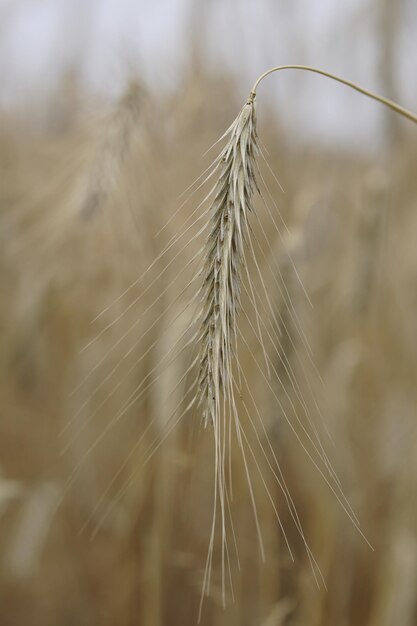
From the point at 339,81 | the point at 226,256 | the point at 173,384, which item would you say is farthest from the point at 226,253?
the point at 173,384

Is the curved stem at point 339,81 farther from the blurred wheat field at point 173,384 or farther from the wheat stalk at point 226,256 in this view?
the blurred wheat field at point 173,384

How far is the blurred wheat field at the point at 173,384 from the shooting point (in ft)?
3.83

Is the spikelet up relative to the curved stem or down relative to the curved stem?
down

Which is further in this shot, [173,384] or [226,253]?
[173,384]

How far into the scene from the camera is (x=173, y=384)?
1112 millimetres

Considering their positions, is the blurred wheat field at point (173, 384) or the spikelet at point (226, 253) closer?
the spikelet at point (226, 253)

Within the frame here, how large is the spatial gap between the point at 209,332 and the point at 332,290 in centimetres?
110

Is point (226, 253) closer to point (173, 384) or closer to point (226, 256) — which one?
point (226, 256)

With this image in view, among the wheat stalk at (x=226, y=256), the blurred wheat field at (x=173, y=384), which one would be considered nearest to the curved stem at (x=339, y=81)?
the wheat stalk at (x=226, y=256)

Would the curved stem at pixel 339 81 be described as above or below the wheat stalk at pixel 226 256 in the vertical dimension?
above

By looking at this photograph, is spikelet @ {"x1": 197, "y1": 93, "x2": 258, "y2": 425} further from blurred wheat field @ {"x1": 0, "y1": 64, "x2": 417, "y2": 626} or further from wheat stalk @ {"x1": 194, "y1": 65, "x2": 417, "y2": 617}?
blurred wheat field @ {"x1": 0, "y1": 64, "x2": 417, "y2": 626}

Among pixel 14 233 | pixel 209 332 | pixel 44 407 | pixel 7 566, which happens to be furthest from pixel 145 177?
pixel 7 566

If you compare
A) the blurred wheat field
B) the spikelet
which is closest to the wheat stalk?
the spikelet

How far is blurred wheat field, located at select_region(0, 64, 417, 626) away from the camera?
1.17 metres
